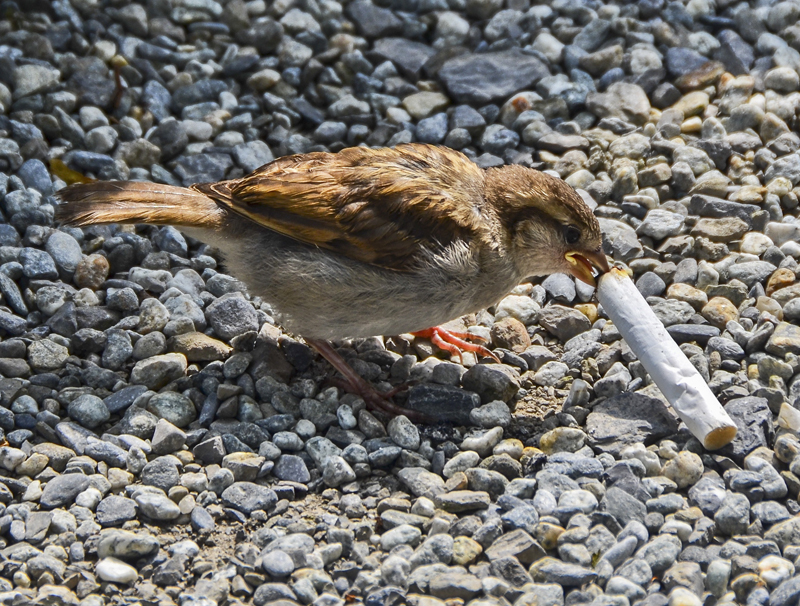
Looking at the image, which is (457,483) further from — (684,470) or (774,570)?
(774,570)

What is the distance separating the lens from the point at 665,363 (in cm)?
479

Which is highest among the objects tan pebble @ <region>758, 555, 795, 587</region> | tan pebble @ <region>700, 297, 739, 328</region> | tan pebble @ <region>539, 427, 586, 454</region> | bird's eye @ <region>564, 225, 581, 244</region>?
bird's eye @ <region>564, 225, 581, 244</region>

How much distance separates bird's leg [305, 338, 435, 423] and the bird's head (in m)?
1.02

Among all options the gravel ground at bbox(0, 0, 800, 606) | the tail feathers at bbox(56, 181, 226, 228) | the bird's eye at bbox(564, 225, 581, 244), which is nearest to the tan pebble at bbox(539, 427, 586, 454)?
the gravel ground at bbox(0, 0, 800, 606)

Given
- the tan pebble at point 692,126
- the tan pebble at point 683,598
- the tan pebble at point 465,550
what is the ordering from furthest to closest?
the tan pebble at point 692,126 < the tan pebble at point 465,550 < the tan pebble at point 683,598

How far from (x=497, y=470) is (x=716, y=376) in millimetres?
1371

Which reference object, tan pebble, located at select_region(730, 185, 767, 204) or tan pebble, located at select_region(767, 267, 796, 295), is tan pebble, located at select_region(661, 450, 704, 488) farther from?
tan pebble, located at select_region(730, 185, 767, 204)

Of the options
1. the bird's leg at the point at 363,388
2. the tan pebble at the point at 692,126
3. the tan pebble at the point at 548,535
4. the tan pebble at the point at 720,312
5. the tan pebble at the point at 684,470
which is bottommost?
the bird's leg at the point at 363,388

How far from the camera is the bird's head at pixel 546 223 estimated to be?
518 cm

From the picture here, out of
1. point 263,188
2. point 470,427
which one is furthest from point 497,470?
point 263,188

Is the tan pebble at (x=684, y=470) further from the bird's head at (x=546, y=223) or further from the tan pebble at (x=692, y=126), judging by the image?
the tan pebble at (x=692, y=126)

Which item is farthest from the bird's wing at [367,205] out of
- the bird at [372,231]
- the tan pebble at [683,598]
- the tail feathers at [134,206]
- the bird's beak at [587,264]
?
the tan pebble at [683,598]

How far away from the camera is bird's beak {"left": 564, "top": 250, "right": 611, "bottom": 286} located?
529 cm

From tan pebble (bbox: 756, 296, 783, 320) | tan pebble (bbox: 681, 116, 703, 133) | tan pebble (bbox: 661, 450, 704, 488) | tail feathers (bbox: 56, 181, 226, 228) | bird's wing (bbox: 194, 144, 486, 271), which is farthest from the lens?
tan pebble (bbox: 681, 116, 703, 133)
